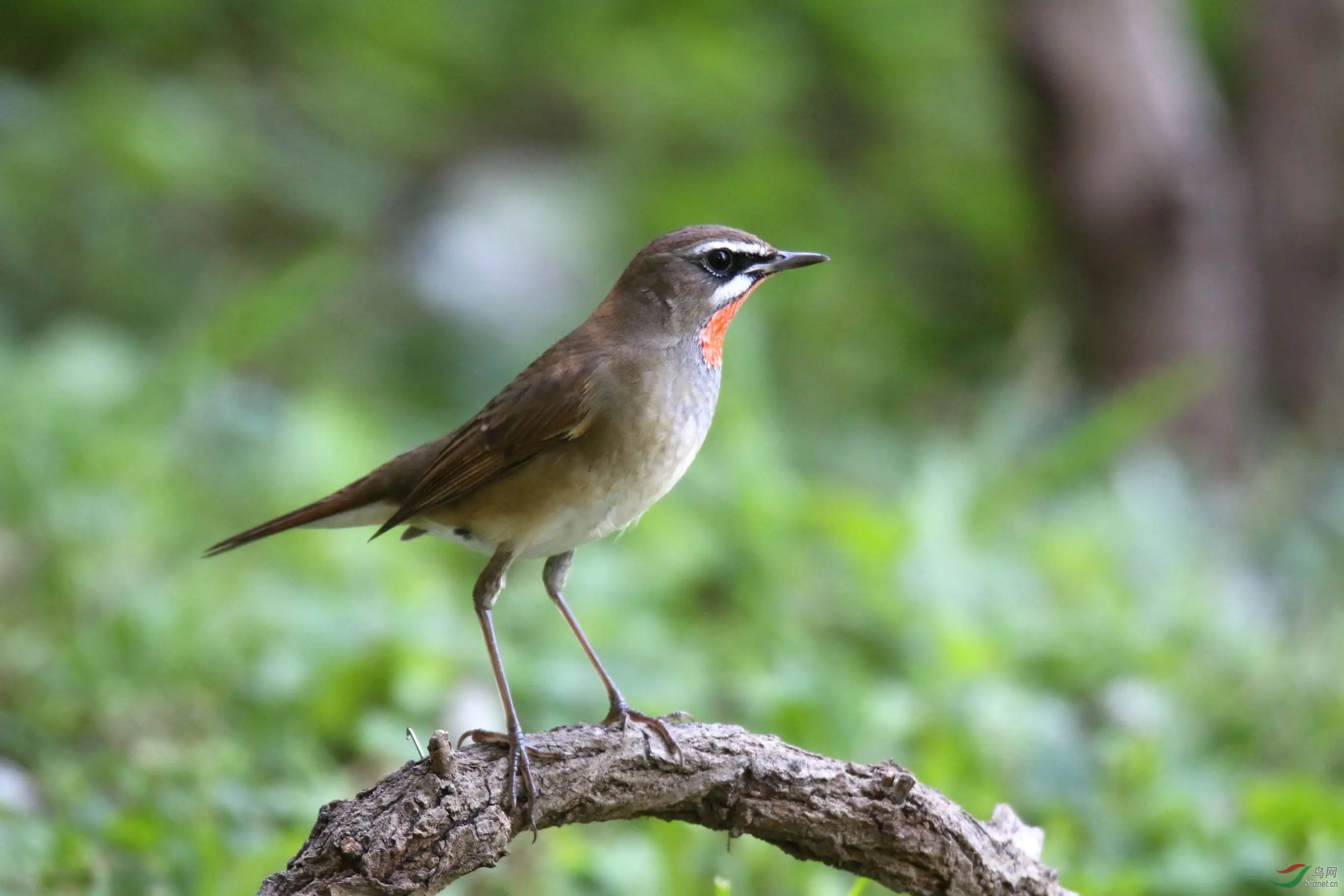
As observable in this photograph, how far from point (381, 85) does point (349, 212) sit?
2.92 feet

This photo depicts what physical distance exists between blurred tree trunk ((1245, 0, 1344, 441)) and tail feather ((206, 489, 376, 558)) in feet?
24.8

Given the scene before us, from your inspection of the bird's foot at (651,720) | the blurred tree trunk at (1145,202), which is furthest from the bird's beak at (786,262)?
the blurred tree trunk at (1145,202)

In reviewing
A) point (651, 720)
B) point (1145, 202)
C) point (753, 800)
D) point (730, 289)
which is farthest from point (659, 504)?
point (1145, 202)

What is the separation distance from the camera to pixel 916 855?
10.2 ft

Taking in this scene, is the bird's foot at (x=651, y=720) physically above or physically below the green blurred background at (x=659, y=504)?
below

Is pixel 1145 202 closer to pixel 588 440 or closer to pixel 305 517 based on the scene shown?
pixel 588 440

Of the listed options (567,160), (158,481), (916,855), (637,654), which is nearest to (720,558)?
(637,654)

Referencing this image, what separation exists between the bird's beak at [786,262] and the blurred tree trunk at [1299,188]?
687cm

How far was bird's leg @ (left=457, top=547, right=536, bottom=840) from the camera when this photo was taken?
3045 millimetres

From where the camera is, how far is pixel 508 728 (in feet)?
10.5

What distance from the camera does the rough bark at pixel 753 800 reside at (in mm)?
2943

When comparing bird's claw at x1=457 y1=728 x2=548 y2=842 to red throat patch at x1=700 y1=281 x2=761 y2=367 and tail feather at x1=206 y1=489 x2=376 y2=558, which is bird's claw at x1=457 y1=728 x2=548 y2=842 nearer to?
tail feather at x1=206 y1=489 x2=376 y2=558

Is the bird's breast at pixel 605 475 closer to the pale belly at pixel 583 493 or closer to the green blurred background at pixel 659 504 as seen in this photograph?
the pale belly at pixel 583 493

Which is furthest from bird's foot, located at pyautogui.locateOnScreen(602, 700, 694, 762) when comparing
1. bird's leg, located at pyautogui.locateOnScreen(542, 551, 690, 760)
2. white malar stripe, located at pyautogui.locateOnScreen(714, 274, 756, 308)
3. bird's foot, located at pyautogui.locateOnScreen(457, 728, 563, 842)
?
white malar stripe, located at pyautogui.locateOnScreen(714, 274, 756, 308)
